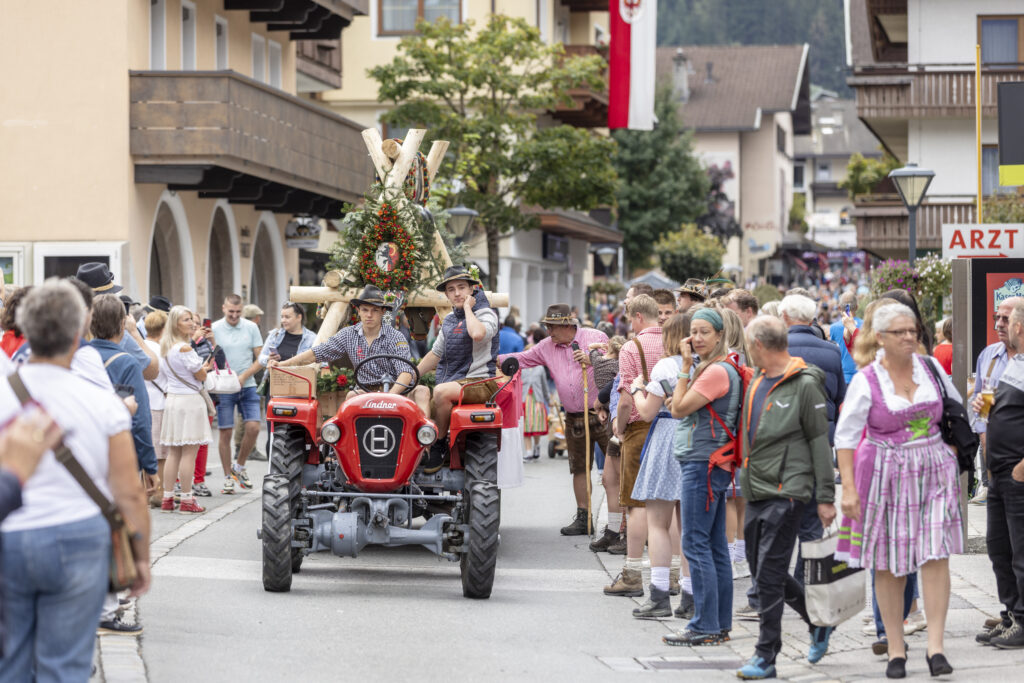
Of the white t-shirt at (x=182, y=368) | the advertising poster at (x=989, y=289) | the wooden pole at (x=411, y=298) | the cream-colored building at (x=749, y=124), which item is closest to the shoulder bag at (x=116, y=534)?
the wooden pole at (x=411, y=298)

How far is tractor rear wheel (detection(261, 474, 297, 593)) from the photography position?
10.1 meters

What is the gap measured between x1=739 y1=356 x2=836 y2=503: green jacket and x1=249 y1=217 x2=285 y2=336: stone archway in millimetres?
25725

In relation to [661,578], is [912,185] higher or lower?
higher

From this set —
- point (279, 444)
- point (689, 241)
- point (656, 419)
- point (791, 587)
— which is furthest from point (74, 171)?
point (689, 241)

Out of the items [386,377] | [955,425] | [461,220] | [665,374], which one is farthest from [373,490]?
[461,220]

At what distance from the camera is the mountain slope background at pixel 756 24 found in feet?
483

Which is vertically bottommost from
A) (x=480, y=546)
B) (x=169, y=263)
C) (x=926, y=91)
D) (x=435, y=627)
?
(x=435, y=627)

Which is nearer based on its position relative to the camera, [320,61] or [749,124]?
[320,61]

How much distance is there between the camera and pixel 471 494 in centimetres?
1043

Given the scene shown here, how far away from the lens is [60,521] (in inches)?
203

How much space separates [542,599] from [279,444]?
1.99 meters

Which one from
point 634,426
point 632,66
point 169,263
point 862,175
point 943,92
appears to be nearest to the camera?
point 634,426

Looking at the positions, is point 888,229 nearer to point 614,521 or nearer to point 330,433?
point 614,521

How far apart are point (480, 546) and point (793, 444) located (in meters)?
2.81
